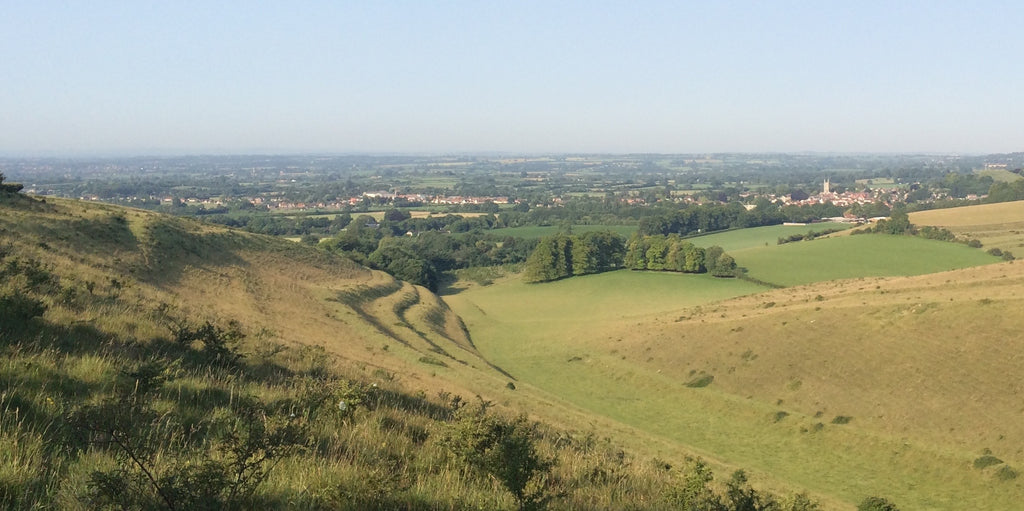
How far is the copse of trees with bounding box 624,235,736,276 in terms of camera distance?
283 feet

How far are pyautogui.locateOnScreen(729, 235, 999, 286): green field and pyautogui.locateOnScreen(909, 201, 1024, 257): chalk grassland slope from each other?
6417mm

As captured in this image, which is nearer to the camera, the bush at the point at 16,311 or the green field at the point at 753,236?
the bush at the point at 16,311

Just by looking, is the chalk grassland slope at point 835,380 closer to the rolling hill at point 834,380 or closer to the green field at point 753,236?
the rolling hill at point 834,380

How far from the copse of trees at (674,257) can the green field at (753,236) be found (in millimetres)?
21642

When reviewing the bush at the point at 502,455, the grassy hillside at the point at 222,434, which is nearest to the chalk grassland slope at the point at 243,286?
the grassy hillside at the point at 222,434

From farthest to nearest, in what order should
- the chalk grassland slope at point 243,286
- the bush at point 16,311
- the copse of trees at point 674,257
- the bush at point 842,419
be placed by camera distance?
1. the copse of trees at point 674,257
2. the bush at point 842,419
3. the chalk grassland slope at point 243,286
4. the bush at point 16,311

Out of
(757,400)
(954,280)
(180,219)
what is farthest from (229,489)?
(180,219)

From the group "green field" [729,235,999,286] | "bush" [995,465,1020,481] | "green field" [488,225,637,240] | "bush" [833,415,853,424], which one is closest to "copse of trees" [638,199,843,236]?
"green field" [488,225,637,240]

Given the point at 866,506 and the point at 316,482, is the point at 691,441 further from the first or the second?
the point at 316,482

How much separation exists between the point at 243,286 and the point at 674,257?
6565 centimetres

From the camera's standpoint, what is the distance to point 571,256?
95.2 m

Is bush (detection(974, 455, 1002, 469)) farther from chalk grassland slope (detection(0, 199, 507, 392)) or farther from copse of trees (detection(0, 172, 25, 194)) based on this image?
copse of trees (detection(0, 172, 25, 194))

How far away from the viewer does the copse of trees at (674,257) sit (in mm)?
86188

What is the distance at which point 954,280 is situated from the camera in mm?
45875
